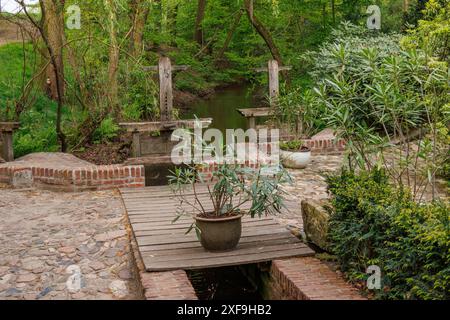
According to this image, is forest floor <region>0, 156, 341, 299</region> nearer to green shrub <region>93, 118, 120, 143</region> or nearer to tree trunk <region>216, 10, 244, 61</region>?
green shrub <region>93, 118, 120, 143</region>

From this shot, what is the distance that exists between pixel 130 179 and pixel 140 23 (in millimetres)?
5585

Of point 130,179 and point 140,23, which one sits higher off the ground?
point 140,23

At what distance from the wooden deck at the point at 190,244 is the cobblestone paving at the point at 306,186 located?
13.5 inches

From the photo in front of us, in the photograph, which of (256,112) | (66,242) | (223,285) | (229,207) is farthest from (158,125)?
(229,207)

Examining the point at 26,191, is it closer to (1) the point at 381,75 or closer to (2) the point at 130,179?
(2) the point at 130,179

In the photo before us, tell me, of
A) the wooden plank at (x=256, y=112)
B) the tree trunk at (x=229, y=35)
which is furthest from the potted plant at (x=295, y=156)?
the tree trunk at (x=229, y=35)

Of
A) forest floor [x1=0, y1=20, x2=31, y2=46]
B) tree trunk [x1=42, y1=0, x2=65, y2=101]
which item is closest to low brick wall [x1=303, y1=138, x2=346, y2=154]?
tree trunk [x1=42, y1=0, x2=65, y2=101]

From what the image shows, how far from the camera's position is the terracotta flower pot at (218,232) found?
5777mm

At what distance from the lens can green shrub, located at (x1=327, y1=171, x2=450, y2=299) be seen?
3938 millimetres

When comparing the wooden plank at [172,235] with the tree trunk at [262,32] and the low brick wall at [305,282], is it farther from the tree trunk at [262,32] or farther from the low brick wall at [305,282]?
the tree trunk at [262,32]

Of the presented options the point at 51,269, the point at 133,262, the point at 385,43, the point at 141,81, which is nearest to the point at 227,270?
the point at 133,262

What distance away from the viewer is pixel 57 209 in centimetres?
827

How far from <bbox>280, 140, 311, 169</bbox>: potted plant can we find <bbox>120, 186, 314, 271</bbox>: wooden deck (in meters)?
2.99

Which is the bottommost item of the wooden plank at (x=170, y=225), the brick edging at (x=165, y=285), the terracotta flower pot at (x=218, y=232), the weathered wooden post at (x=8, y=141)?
the brick edging at (x=165, y=285)
